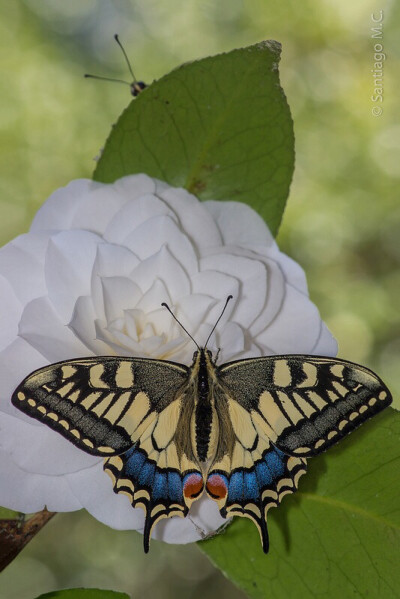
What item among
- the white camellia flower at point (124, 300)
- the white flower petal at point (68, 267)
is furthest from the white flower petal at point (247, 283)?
the white flower petal at point (68, 267)

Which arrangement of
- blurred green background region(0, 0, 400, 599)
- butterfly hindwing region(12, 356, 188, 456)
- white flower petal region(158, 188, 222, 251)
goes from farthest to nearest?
blurred green background region(0, 0, 400, 599)
white flower petal region(158, 188, 222, 251)
butterfly hindwing region(12, 356, 188, 456)

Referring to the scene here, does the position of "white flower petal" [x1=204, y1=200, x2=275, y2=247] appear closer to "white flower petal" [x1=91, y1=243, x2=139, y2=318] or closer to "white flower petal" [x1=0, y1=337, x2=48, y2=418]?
"white flower petal" [x1=91, y1=243, x2=139, y2=318]

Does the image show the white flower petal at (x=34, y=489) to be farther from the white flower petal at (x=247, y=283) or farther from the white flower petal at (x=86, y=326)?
the white flower petal at (x=247, y=283)

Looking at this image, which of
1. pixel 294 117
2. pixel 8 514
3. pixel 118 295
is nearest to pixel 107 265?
pixel 118 295

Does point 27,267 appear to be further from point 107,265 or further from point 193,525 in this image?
point 193,525

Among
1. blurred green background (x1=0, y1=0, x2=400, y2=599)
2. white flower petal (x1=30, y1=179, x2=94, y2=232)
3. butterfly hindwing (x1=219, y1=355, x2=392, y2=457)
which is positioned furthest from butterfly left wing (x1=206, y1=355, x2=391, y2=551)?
blurred green background (x1=0, y1=0, x2=400, y2=599)
